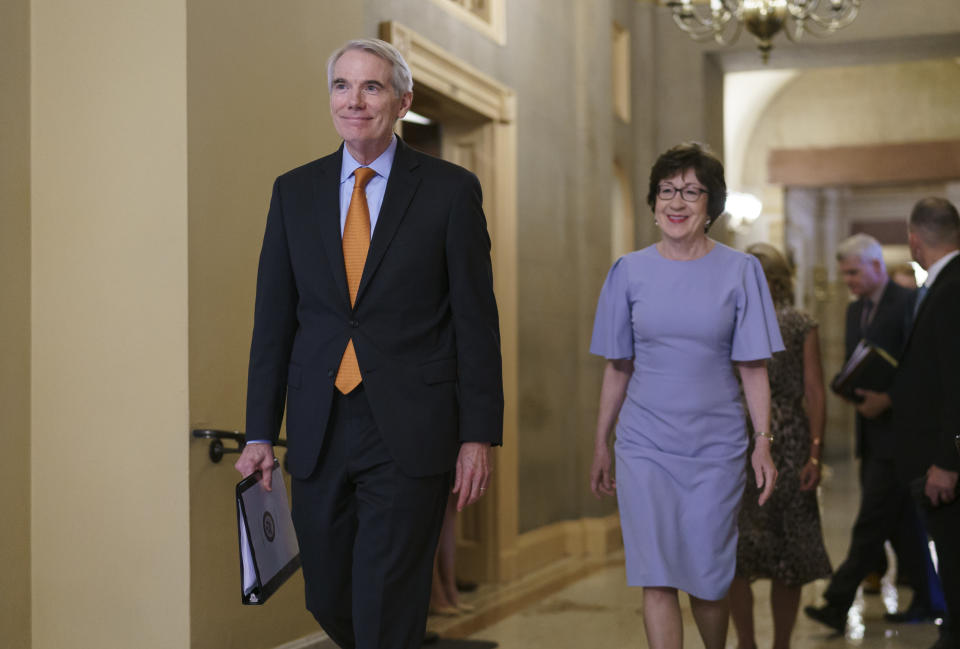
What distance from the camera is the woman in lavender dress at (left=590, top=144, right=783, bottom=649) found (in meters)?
3.79

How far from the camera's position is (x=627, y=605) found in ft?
21.5

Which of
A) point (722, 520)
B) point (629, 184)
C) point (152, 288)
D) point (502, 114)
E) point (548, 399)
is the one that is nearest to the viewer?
point (722, 520)

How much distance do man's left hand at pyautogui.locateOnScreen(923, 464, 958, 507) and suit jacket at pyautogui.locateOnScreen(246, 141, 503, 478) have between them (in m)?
2.33

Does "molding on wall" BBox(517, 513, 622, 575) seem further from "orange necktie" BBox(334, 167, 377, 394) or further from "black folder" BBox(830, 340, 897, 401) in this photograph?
"orange necktie" BBox(334, 167, 377, 394)

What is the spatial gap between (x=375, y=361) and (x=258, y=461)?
0.40 m

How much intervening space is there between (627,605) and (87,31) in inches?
157

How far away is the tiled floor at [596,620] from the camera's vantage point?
5586 millimetres

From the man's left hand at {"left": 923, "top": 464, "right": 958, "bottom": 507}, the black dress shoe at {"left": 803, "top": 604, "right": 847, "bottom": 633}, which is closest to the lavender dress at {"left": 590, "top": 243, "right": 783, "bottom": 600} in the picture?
the man's left hand at {"left": 923, "top": 464, "right": 958, "bottom": 507}

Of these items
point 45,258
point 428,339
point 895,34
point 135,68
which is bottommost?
point 428,339

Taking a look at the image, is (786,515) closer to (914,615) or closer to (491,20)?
(914,615)

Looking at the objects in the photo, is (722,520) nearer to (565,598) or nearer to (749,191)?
(565,598)

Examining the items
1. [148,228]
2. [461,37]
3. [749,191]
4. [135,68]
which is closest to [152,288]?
[148,228]

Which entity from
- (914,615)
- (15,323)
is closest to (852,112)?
(914,615)

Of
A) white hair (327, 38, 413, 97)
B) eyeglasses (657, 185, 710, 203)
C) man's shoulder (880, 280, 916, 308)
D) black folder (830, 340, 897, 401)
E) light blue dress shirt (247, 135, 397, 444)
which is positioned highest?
white hair (327, 38, 413, 97)
